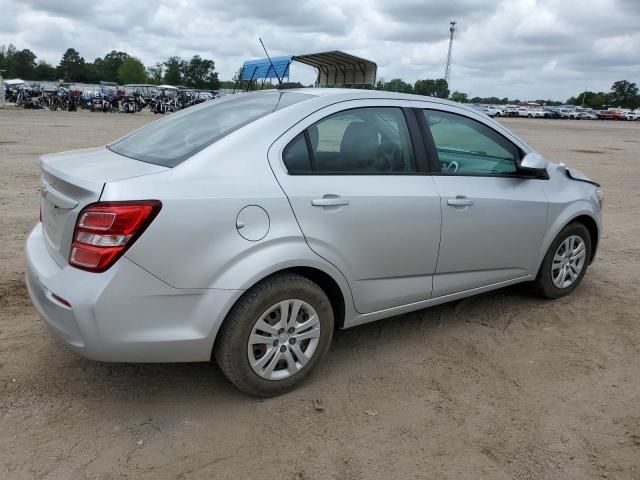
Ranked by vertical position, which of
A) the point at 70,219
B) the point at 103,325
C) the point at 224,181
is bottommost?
the point at 103,325

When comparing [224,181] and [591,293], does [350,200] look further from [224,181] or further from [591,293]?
[591,293]

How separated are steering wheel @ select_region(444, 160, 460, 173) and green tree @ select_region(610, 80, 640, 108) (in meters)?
129

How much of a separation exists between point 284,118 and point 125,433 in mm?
1844

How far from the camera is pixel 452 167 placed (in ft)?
12.7

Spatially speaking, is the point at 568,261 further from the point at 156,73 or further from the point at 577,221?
the point at 156,73

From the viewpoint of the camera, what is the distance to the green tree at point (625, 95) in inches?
4523

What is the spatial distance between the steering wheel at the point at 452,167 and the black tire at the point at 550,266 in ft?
3.81

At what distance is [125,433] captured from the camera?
277 cm

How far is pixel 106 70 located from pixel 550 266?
137m

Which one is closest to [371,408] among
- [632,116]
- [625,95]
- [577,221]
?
[577,221]

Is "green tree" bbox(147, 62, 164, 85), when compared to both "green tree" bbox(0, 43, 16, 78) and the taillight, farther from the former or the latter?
the taillight

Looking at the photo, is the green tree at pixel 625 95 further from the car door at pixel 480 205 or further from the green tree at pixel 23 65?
the car door at pixel 480 205

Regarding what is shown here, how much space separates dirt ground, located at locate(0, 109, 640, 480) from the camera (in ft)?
8.53

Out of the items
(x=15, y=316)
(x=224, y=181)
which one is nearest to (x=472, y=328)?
(x=224, y=181)
